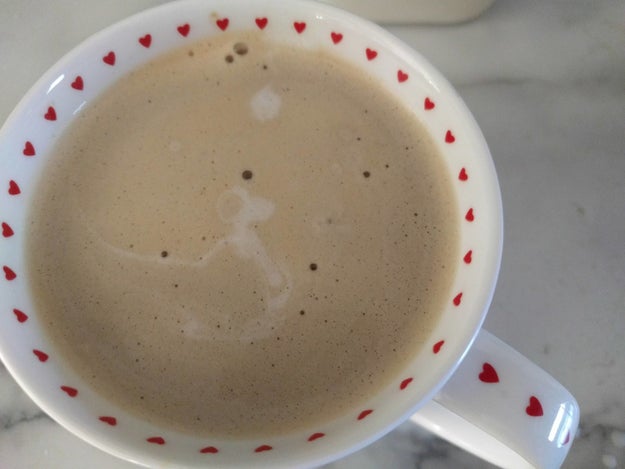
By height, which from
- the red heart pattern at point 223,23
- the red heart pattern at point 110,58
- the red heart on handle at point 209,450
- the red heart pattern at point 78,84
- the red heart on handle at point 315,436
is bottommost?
the red heart on handle at point 209,450

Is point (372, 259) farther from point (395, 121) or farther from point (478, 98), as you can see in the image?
point (478, 98)

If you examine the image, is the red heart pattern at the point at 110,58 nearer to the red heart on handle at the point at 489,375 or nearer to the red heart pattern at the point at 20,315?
the red heart pattern at the point at 20,315

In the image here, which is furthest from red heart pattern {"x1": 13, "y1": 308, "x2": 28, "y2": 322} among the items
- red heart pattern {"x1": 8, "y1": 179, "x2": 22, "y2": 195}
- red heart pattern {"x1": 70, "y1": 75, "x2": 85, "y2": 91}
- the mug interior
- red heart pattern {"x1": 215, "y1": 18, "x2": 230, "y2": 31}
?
red heart pattern {"x1": 215, "y1": 18, "x2": 230, "y2": 31}

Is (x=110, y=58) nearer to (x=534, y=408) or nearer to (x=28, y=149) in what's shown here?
(x=28, y=149)

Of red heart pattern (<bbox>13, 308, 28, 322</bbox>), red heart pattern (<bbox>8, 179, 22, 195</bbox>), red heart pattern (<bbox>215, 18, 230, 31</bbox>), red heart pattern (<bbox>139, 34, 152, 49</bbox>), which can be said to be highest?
red heart pattern (<bbox>215, 18, 230, 31</bbox>)

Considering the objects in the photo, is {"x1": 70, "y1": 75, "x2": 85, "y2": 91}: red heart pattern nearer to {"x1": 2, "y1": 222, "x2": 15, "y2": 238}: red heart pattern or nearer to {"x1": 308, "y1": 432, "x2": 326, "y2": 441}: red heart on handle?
{"x1": 2, "y1": 222, "x2": 15, "y2": 238}: red heart pattern

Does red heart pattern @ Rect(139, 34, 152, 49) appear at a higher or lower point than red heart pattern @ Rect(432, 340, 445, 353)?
higher

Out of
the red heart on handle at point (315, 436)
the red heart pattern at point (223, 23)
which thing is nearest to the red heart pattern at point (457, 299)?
the red heart on handle at point (315, 436)

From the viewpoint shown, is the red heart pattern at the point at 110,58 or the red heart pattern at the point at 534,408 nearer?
the red heart pattern at the point at 534,408
